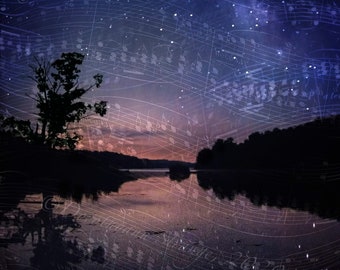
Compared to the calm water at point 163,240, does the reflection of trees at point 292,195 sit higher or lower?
higher

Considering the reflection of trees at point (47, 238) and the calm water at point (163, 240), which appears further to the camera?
the calm water at point (163, 240)

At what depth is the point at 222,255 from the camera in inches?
348

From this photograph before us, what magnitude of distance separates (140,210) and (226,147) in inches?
4223

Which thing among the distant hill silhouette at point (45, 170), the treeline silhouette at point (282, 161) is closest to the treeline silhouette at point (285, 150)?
the treeline silhouette at point (282, 161)

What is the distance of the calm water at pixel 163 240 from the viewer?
8.09 metres

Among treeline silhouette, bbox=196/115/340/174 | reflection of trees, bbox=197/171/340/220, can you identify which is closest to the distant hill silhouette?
reflection of trees, bbox=197/171/340/220

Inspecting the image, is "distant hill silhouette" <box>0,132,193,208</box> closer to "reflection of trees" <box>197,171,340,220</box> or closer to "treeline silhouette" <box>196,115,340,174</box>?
"reflection of trees" <box>197,171,340,220</box>

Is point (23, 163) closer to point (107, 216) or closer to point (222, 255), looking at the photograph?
point (107, 216)

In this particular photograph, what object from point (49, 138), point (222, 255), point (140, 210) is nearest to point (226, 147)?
point (49, 138)

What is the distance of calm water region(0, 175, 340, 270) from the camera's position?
8.09 meters

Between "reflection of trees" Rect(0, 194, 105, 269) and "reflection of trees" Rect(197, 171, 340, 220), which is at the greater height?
"reflection of trees" Rect(197, 171, 340, 220)

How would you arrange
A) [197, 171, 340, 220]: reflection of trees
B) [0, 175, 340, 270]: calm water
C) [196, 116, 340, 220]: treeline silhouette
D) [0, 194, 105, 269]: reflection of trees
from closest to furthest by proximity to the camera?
[0, 194, 105, 269]: reflection of trees → [0, 175, 340, 270]: calm water → [197, 171, 340, 220]: reflection of trees → [196, 116, 340, 220]: treeline silhouette

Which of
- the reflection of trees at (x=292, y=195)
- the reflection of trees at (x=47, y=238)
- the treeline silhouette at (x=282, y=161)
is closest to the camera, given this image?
the reflection of trees at (x=47, y=238)

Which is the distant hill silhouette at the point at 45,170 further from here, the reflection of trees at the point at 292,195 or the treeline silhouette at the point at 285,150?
the treeline silhouette at the point at 285,150
